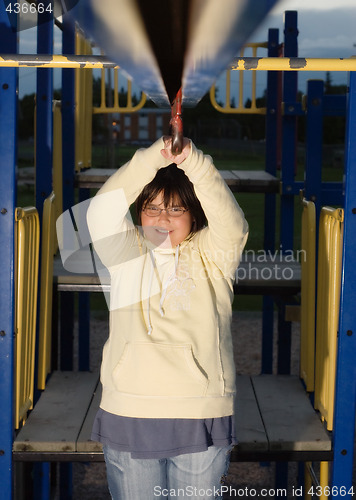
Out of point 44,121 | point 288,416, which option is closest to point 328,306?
point 288,416

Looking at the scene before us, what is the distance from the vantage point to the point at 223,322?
2.35 meters

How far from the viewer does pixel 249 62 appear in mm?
2107

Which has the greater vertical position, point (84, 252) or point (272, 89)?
point (272, 89)

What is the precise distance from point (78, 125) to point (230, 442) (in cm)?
365

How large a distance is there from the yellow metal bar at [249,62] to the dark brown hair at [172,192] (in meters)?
0.41

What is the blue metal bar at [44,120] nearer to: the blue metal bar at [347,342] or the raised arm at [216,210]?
the raised arm at [216,210]

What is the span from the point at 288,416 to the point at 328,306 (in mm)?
583

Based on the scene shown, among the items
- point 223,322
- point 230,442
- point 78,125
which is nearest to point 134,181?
point 223,322

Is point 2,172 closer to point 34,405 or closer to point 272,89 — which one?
point 34,405

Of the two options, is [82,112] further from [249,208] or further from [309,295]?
[249,208]

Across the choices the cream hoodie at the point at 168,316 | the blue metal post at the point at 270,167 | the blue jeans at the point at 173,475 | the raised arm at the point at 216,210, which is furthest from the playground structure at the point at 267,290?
the blue jeans at the point at 173,475

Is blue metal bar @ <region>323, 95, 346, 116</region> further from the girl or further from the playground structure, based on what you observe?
the girl

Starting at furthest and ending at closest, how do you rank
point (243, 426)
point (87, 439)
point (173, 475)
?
point (243, 426) < point (87, 439) < point (173, 475)

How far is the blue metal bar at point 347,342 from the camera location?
2553mm
